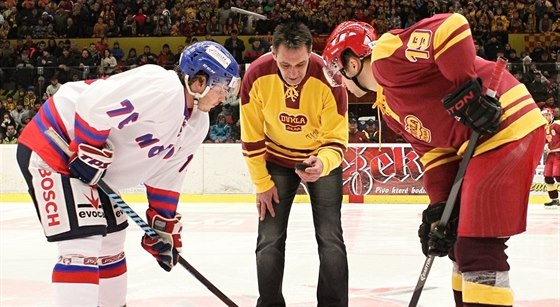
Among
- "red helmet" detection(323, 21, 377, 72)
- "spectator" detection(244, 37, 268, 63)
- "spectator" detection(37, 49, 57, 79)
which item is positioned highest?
"red helmet" detection(323, 21, 377, 72)

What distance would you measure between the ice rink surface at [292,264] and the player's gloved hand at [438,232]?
1.06 m

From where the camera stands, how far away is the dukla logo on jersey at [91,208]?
2.30m

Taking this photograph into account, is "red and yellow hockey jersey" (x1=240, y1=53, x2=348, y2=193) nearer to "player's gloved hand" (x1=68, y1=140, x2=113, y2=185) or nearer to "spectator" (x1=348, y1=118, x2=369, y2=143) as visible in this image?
"player's gloved hand" (x1=68, y1=140, x2=113, y2=185)

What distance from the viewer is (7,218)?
6832 mm

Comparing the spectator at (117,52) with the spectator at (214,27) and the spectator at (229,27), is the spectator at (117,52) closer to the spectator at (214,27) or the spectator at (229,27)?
the spectator at (214,27)

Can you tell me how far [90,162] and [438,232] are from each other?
43.6 inches

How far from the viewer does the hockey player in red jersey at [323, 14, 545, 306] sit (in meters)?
1.98

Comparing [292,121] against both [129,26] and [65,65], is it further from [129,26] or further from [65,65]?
[129,26]

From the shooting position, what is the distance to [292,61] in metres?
2.82

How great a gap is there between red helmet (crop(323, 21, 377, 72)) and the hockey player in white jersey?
13.4 inches

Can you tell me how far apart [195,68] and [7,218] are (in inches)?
198

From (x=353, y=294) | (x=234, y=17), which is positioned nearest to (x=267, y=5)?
(x=234, y=17)

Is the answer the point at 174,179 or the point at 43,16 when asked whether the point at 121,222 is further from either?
the point at 43,16

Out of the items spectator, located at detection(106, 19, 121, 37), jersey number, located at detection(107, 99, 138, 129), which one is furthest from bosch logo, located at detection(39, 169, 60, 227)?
spectator, located at detection(106, 19, 121, 37)
